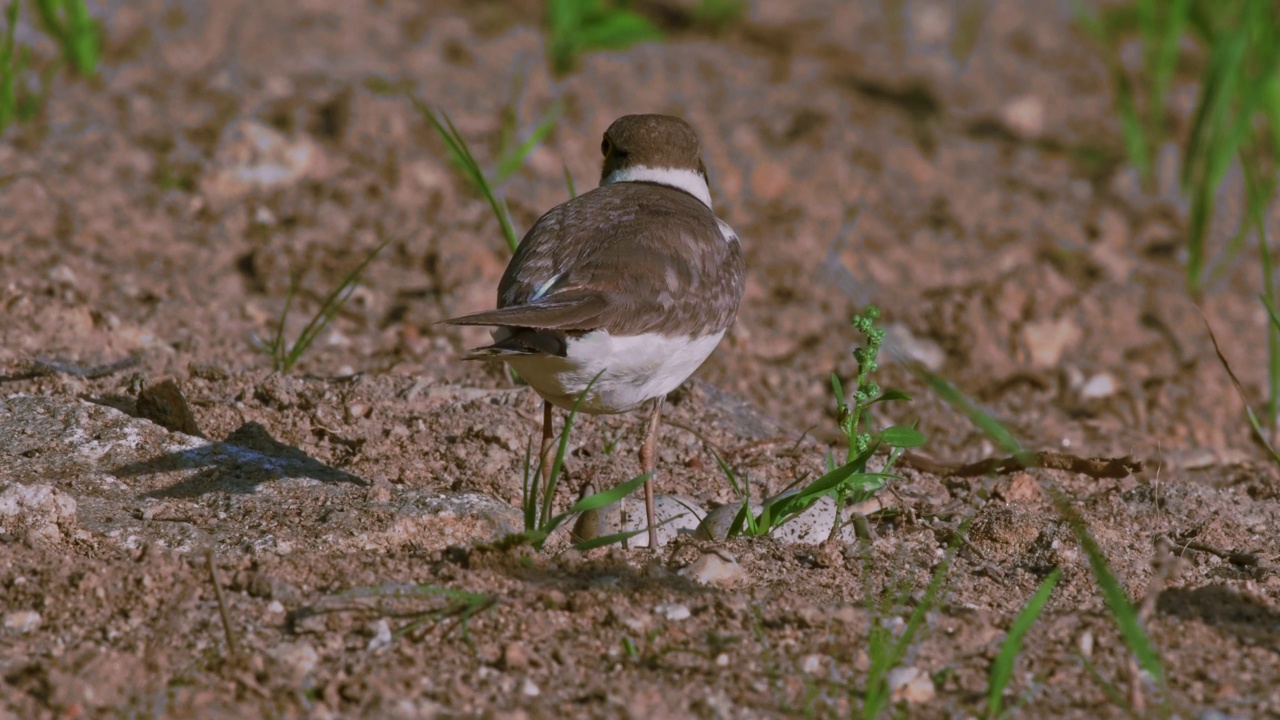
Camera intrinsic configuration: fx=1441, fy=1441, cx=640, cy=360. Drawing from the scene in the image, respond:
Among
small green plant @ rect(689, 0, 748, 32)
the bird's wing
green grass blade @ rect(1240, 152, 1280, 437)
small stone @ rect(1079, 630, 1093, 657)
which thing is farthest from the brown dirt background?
the bird's wing

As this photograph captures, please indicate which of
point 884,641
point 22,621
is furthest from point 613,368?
point 22,621

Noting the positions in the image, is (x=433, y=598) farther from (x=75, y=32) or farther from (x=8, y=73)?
(x=75, y=32)

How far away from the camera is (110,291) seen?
234 inches

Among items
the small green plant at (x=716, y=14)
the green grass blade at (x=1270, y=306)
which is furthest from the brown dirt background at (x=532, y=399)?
the green grass blade at (x=1270, y=306)

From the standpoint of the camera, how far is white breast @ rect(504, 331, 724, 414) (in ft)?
12.9

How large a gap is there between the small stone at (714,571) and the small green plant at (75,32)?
5.27m

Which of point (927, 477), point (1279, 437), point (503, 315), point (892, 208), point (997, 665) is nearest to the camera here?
point (997, 665)

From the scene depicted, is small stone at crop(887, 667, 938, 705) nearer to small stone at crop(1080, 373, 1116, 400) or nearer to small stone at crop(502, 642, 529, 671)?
small stone at crop(502, 642, 529, 671)

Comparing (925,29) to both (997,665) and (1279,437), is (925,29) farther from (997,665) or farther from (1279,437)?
(997,665)

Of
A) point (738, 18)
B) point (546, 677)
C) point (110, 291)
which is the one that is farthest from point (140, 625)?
point (738, 18)

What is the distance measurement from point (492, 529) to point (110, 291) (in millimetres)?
2795

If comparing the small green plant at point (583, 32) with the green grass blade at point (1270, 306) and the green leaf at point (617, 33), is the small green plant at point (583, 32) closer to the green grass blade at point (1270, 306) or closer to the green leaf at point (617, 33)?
the green leaf at point (617, 33)

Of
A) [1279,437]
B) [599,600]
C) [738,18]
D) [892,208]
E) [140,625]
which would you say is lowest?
[140,625]

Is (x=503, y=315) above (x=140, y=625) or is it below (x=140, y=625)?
above
